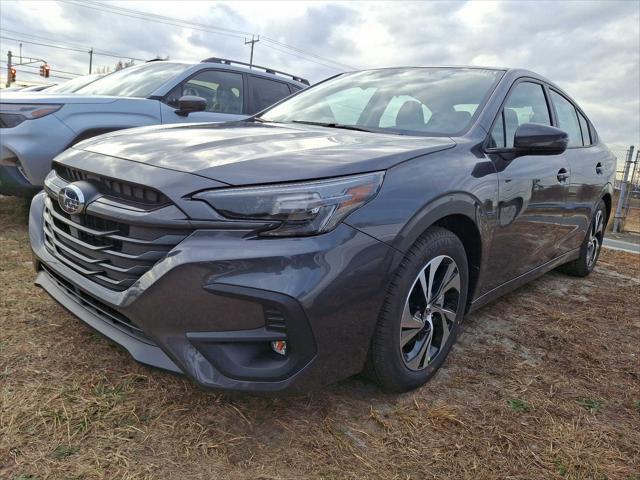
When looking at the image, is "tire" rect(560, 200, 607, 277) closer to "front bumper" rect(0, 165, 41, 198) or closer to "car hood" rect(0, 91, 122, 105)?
"car hood" rect(0, 91, 122, 105)

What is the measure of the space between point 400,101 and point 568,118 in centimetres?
175

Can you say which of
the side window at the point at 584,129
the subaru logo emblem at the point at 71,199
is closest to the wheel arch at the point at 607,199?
the side window at the point at 584,129

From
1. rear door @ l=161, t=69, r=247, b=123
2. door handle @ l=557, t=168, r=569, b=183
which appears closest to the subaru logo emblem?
rear door @ l=161, t=69, r=247, b=123

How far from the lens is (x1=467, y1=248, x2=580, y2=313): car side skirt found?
2.74m

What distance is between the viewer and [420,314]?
2180 millimetres

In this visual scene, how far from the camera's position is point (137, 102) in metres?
4.47

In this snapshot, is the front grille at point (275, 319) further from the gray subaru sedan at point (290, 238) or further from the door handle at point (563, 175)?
the door handle at point (563, 175)

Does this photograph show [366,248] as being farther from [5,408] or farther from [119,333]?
[5,408]

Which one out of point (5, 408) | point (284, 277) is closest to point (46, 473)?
point (5, 408)

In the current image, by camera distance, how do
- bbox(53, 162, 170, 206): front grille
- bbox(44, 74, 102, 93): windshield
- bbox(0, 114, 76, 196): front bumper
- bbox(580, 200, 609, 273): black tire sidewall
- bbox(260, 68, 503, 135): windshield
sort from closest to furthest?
1. bbox(53, 162, 170, 206): front grille
2. bbox(260, 68, 503, 135): windshield
3. bbox(0, 114, 76, 196): front bumper
4. bbox(580, 200, 609, 273): black tire sidewall
5. bbox(44, 74, 102, 93): windshield

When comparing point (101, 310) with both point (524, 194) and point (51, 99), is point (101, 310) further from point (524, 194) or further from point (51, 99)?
point (51, 99)

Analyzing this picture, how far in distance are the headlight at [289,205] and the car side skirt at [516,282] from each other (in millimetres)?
1240

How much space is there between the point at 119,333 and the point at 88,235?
0.40m

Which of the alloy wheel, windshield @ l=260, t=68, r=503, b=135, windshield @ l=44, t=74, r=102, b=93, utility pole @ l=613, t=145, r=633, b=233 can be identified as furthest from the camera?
utility pole @ l=613, t=145, r=633, b=233
